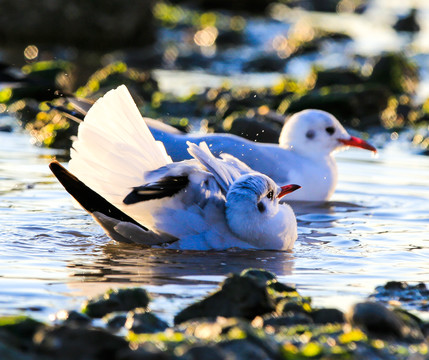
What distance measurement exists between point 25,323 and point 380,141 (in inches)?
320

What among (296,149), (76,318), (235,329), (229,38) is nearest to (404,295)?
(235,329)

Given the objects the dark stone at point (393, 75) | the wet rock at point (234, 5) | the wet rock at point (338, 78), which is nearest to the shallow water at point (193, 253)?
the wet rock at point (338, 78)

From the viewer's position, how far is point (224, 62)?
19.2 m

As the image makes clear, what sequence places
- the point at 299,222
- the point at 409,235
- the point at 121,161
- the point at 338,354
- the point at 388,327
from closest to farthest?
the point at 338,354
the point at 388,327
the point at 121,161
the point at 409,235
the point at 299,222

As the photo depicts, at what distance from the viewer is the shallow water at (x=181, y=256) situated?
16.7 feet

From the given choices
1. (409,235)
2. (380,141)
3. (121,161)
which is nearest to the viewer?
(121,161)

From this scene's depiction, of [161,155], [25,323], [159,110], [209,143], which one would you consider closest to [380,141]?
[159,110]

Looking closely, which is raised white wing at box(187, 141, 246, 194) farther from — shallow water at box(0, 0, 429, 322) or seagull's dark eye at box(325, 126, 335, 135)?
seagull's dark eye at box(325, 126, 335, 135)

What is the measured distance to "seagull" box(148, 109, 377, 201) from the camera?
26.4 ft

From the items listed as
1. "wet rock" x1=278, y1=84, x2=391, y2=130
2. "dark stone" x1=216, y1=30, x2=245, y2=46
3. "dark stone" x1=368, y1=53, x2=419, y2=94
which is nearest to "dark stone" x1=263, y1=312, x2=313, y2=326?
"wet rock" x1=278, y1=84, x2=391, y2=130

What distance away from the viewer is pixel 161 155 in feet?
19.5

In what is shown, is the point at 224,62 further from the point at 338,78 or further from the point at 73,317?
the point at 73,317

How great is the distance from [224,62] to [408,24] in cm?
761

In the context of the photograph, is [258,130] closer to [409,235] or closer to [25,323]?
[409,235]
